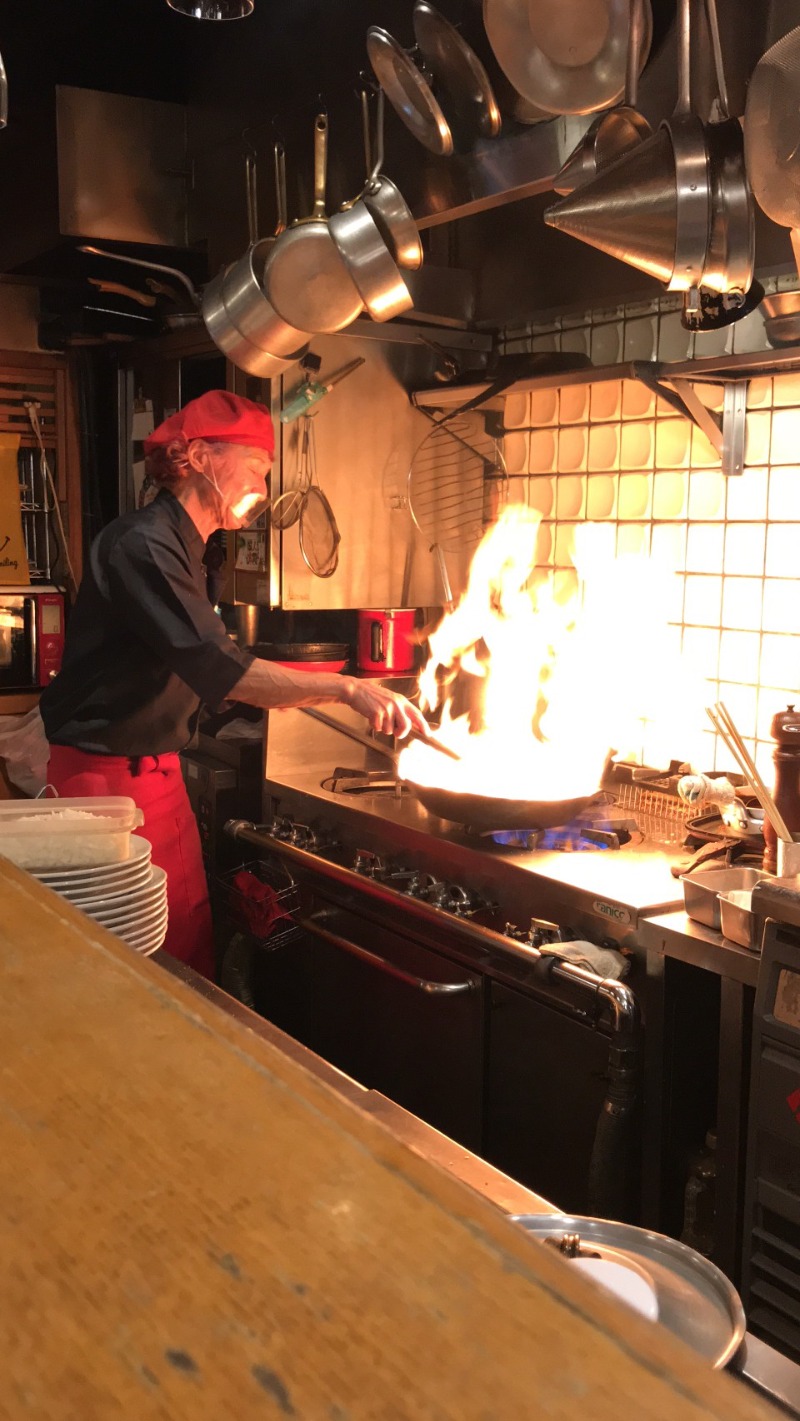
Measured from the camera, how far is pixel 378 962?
2.89 m

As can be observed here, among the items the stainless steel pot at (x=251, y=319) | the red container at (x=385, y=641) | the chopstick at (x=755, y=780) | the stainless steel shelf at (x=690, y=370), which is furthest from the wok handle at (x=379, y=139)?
the chopstick at (x=755, y=780)

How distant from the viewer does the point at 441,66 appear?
2.68 meters

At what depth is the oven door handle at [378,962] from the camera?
265 cm

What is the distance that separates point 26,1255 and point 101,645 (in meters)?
2.77

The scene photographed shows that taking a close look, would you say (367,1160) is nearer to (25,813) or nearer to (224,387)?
(25,813)

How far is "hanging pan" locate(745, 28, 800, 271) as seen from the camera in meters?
1.73

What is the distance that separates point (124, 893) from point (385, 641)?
237 centimetres

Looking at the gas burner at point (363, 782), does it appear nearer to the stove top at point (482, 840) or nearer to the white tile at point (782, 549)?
the stove top at point (482, 840)

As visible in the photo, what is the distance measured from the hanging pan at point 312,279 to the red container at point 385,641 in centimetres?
98

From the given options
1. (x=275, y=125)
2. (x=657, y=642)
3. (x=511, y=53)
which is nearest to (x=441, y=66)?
(x=511, y=53)

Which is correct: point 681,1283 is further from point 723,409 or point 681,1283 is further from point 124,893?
point 723,409

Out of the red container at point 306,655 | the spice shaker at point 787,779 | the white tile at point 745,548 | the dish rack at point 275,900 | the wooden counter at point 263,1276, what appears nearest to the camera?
the wooden counter at point 263,1276

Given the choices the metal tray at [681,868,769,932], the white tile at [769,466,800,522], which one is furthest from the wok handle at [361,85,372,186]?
the metal tray at [681,868,769,932]

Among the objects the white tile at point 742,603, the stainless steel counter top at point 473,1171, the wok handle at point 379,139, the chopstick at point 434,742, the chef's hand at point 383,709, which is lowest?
the stainless steel counter top at point 473,1171
